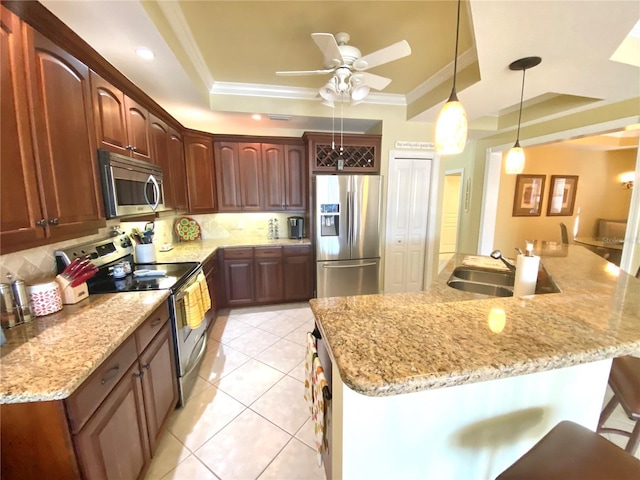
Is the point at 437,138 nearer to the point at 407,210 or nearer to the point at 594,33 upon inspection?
the point at 594,33

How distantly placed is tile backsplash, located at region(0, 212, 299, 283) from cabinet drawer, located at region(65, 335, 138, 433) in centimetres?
78

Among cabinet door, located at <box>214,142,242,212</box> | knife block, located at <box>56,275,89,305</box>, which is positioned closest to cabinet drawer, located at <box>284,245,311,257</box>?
cabinet door, located at <box>214,142,242,212</box>

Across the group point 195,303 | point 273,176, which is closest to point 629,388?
point 195,303

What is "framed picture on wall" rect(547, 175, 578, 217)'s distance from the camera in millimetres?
5160

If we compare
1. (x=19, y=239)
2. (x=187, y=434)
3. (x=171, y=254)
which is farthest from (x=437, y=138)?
(x=171, y=254)

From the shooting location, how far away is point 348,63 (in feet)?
6.47

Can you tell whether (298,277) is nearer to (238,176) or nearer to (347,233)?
(347,233)

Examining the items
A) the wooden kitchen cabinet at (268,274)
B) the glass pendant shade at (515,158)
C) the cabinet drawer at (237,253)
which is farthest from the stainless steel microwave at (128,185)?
the glass pendant shade at (515,158)

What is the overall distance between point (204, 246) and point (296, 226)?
1241 mm

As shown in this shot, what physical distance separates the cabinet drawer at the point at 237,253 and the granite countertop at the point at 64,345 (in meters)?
1.80

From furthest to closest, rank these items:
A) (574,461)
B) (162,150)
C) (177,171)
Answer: (177,171), (162,150), (574,461)

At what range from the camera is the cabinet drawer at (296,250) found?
3.50 meters

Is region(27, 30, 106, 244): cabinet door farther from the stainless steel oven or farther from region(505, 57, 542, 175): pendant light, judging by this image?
region(505, 57, 542, 175): pendant light

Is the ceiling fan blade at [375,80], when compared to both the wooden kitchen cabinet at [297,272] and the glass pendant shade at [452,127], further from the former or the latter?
the wooden kitchen cabinet at [297,272]
